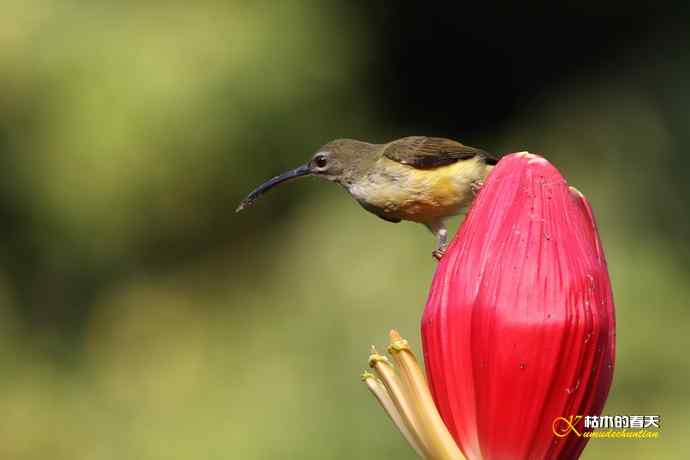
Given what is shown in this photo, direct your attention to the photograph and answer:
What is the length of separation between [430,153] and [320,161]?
1.80ft

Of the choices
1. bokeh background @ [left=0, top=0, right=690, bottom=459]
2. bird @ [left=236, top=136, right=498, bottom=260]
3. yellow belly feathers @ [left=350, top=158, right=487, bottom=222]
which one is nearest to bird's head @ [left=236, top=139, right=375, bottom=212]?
bird @ [left=236, top=136, right=498, bottom=260]

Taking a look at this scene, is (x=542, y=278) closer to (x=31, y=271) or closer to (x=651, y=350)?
(x=651, y=350)

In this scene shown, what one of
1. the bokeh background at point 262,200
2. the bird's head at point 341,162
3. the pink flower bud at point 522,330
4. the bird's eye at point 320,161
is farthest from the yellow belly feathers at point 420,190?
the bokeh background at point 262,200

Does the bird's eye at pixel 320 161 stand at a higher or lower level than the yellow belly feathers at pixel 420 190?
higher

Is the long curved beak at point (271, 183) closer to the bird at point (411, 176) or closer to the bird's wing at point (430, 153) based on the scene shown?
the bird at point (411, 176)

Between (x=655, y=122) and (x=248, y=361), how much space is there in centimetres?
312

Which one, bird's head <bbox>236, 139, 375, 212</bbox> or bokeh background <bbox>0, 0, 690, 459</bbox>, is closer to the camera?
bird's head <bbox>236, 139, 375, 212</bbox>

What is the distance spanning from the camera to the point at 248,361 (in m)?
6.70

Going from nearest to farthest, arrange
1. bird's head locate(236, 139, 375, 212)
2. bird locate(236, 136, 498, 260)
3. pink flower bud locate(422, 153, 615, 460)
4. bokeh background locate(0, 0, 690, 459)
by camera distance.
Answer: pink flower bud locate(422, 153, 615, 460) → bird locate(236, 136, 498, 260) → bird's head locate(236, 139, 375, 212) → bokeh background locate(0, 0, 690, 459)

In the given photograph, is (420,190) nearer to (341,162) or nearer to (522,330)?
(341,162)

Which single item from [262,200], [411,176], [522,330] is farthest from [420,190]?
[262,200]

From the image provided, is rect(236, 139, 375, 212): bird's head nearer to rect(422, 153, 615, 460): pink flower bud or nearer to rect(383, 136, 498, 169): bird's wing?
rect(383, 136, 498, 169): bird's wing

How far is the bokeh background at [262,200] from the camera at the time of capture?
6309 mm

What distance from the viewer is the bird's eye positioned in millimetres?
3840
